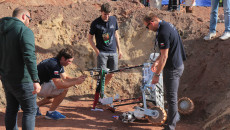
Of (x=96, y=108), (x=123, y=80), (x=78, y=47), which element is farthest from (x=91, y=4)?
(x=96, y=108)

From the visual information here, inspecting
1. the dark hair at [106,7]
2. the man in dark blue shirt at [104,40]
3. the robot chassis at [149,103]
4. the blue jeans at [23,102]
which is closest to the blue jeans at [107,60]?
the man in dark blue shirt at [104,40]

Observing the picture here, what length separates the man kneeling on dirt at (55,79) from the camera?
5078 millimetres

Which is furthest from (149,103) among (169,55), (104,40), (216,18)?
(216,18)

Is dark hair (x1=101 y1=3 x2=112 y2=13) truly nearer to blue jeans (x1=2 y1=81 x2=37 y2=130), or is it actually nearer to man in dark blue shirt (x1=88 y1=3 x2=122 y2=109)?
man in dark blue shirt (x1=88 y1=3 x2=122 y2=109)

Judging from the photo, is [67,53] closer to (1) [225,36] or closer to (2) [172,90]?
(2) [172,90]

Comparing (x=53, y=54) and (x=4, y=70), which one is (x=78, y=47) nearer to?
(x=53, y=54)

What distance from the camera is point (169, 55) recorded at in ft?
14.9

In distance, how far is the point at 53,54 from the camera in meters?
7.76

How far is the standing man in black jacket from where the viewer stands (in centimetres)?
353

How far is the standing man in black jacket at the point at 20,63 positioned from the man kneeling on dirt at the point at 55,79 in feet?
4.05

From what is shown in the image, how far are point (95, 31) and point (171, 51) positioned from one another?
2244 mm

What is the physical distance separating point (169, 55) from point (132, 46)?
162 inches

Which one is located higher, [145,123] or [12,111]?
[12,111]

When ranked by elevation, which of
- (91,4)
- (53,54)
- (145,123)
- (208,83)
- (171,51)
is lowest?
(145,123)
